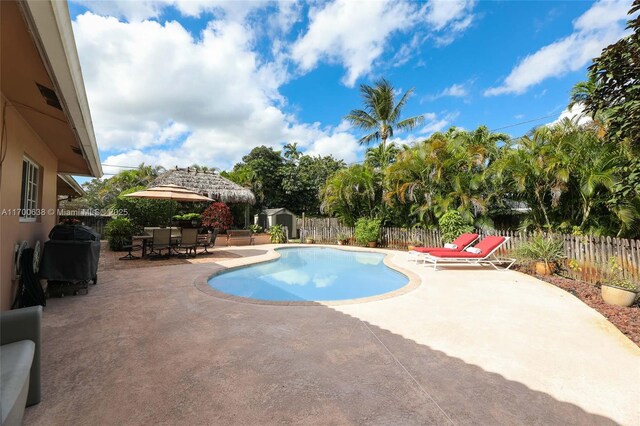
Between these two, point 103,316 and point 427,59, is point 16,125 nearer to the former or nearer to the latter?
point 103,316

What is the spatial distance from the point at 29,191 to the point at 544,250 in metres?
12.2

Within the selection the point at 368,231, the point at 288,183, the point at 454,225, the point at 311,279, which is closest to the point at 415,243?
the point at 368,231

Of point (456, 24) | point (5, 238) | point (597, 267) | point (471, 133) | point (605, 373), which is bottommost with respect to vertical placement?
point (605, 373)

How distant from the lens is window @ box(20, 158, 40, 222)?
4992 mm

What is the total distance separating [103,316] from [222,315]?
5.90ft

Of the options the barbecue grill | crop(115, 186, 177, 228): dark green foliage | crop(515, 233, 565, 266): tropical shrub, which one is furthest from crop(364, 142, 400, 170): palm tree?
the barbecue grill

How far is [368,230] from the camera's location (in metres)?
14.8

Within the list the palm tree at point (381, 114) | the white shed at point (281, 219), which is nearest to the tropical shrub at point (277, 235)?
the white shed at point (281, 219)

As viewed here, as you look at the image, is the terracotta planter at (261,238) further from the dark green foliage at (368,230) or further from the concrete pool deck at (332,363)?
the concrete pool deck at (332,363)

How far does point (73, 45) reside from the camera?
223 cm

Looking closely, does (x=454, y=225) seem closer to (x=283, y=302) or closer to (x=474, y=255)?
(x=474, y=255)

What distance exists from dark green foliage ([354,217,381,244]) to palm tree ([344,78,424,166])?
834cm

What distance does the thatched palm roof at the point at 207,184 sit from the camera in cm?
1655

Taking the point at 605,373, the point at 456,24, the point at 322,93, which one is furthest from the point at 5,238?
the point at 322,93
